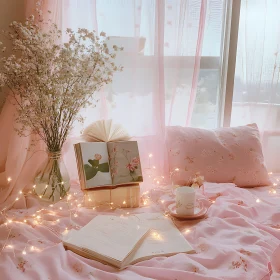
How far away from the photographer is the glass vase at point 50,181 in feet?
4.29

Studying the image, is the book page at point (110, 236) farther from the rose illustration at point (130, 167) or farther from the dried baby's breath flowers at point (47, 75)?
the dried baby's breath flowers at point (47, 75)

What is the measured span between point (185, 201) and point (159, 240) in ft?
0.67

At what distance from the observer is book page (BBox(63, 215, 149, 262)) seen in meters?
0.98

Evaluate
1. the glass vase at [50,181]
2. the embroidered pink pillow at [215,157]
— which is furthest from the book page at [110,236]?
the embroidered pink pillow at [215,157]

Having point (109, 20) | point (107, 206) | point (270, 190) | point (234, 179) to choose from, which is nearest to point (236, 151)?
point (234, 179)

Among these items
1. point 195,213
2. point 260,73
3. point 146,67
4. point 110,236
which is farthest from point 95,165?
point 260,73

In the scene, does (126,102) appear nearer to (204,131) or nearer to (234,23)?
(204,131)

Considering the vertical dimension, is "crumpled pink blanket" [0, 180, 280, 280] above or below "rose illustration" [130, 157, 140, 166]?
below

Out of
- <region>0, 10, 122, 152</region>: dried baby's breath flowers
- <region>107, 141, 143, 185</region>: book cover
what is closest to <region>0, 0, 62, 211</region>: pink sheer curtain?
<region>0, 10, 122, 152</region>: dried baby's breath flowers

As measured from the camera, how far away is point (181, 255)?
976mm

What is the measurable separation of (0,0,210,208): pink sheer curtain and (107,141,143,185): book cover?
30 centimetres

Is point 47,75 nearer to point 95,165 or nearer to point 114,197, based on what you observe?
point 95,165

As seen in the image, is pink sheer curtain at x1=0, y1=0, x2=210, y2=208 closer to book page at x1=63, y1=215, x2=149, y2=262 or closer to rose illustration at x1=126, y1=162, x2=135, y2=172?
rose illustration at x1=126, y1=162, x2=135, y2=172

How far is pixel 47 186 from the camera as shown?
131 cm
